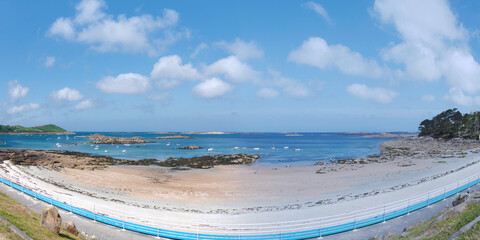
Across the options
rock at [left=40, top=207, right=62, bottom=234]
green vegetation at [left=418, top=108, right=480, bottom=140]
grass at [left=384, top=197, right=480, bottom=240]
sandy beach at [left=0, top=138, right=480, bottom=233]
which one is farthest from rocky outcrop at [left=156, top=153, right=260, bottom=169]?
green vegetation at [left=418, top=108, right=480, bottom=140]

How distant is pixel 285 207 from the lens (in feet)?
71.5

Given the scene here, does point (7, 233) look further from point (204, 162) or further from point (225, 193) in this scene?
point (204, 162)

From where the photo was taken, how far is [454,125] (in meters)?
95.9

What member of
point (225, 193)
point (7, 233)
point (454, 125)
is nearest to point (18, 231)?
point (7, 233)

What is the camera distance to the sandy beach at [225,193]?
19.2 metres

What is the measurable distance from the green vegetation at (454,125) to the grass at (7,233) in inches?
4070

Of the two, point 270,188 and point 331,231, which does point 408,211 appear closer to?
point 331,231

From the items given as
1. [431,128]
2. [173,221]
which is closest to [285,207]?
[173,221]

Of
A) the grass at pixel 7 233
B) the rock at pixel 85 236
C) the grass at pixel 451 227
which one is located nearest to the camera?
the grass at pixel 451 227

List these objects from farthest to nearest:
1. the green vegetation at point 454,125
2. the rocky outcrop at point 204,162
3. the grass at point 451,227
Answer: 1. the green vegetation at point 454,125
2. the rocky outcrop at point 204,162
3. the grass at point 451,227

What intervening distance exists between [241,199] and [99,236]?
514 inches

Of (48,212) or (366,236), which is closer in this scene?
(48,212)

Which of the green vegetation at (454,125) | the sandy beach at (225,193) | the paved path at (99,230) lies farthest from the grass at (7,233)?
the green vegetation at (454,125)

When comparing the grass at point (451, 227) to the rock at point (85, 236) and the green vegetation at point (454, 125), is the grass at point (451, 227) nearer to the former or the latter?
the rock at point (85, 236)
